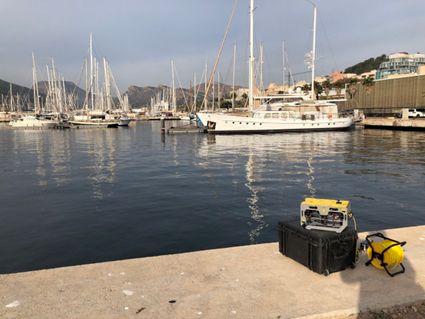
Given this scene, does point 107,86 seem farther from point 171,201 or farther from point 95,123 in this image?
point 171,201

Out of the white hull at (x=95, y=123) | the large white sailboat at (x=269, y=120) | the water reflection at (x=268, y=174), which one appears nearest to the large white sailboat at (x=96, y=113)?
the white hull at (x=95, y=123)

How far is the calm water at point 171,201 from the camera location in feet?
28.4

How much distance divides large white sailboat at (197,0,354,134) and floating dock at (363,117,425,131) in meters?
7.56

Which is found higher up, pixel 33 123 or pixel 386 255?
pixel 33 123

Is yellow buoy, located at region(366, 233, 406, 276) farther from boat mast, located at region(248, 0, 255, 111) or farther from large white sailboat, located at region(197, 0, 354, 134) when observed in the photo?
boat mast, located at region(248, 0, 255, 111)

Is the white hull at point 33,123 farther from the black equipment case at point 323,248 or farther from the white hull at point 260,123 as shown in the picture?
the black equipment case at point 323,248

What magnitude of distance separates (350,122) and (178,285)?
58524mm

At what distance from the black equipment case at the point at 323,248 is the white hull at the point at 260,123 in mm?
45246

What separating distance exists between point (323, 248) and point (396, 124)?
2381 inches

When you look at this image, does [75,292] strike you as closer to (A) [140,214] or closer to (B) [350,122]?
(A) [140,214]

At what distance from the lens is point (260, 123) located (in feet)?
168

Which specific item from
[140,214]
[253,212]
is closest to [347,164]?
[253,212]

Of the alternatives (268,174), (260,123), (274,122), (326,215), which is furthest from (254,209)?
(274,122)

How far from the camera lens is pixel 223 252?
233 inches
